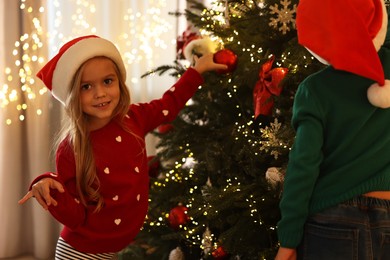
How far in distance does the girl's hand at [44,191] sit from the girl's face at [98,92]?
265mm

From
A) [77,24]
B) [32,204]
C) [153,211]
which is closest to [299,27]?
[153,211]

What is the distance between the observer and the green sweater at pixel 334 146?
136cm

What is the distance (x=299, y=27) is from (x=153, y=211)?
4.81ft

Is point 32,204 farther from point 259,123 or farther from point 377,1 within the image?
point 377,1

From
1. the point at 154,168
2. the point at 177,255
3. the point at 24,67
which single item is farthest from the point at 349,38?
the point at 24,67

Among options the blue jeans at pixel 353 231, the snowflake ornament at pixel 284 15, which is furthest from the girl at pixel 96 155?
the blue jeans at pixel 353 231

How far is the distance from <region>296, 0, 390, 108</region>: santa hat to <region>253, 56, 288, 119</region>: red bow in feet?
1.30

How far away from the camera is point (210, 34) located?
228cm

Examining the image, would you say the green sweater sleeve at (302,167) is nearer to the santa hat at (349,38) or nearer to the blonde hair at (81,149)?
the santa hat at (349,38)

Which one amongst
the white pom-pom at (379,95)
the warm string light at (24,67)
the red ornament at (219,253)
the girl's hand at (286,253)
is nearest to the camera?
the white pom-pom at (379,95)

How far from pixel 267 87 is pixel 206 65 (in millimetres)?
306

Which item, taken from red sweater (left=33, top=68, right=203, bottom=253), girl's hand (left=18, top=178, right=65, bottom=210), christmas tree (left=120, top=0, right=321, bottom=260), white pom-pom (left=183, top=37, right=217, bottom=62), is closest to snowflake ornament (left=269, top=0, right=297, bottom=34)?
christmas tree (left=120, top=0, right=321, bottom=260)

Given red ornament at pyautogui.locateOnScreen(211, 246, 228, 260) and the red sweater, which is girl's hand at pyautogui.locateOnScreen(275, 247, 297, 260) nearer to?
the red sweater

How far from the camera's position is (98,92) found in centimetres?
176
